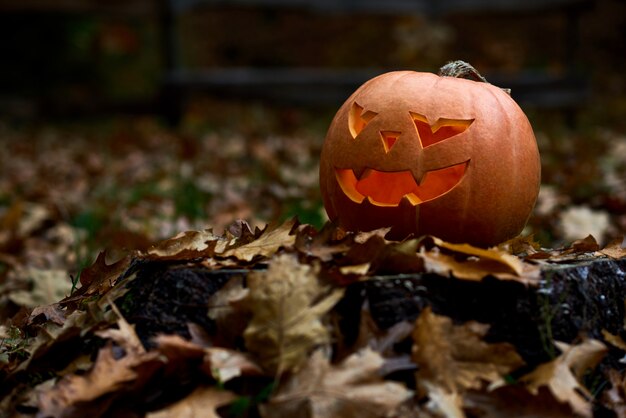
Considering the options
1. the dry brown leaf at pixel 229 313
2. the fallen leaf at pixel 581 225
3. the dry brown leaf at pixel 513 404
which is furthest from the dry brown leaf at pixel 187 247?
the fallen leaf at pixel 581 225

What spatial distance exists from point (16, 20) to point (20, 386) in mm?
10237

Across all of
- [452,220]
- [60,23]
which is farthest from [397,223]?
[60,23]

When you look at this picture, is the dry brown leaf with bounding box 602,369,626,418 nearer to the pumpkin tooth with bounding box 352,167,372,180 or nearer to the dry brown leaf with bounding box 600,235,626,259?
the dry brown leaf with bounding box 600,235,626,259

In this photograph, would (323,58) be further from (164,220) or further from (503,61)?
(164,220)

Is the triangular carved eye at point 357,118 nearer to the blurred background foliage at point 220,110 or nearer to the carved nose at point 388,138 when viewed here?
the carved nose at point 388,138

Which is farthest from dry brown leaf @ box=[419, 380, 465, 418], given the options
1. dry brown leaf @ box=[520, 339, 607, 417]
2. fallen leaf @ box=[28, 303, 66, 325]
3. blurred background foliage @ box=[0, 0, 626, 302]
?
blurred background foliage @ box=[0, 0, 626, 302]

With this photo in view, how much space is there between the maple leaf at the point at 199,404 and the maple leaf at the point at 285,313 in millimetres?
101

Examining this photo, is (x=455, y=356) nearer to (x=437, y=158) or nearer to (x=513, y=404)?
(x=513, y=404)

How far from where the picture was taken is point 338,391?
148 cm

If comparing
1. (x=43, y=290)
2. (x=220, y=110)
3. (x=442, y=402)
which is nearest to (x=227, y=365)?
(x=442, y=402)

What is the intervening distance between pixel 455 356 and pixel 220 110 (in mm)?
9835

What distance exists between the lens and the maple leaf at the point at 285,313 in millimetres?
1562

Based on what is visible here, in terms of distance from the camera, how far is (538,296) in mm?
1745

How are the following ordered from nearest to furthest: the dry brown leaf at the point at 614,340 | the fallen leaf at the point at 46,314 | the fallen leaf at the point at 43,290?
the dry brown leaf at the point at 614,340, the fallen leaf at the point at 46,314, the fallen leaf at the point at 43,290
